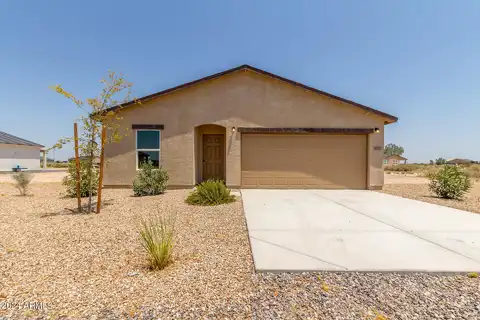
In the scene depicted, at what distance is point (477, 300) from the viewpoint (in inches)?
99.0

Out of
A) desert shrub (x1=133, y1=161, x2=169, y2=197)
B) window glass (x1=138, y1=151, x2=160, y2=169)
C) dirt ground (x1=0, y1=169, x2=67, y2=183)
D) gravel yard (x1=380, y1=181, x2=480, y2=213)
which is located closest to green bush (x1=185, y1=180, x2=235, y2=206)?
desert shrub (x1=133, y1=161, x2=169, y2=197)

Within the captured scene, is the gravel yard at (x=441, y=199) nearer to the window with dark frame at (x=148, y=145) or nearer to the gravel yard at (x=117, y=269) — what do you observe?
the gravel yard at (x=117, y=269)

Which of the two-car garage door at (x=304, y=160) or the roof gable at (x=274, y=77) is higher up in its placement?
the roof gable at (x=274, y=77)

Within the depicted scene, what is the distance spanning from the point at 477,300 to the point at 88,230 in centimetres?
596

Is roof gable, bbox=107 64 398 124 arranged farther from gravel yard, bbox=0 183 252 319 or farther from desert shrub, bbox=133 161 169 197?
gravel yard, bbox=0 183 252 319

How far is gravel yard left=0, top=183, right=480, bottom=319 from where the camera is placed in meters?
2.34

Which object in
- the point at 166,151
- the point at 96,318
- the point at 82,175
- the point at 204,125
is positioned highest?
the point at 204,125

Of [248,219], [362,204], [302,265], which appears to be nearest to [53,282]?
[302,265]

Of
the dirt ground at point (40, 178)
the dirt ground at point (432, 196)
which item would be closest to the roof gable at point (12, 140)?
the dirt ground at point (40, 178)

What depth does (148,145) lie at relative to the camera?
10.6 metres

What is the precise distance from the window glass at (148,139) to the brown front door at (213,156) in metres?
2.24

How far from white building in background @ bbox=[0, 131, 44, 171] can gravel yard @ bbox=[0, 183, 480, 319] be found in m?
27.7

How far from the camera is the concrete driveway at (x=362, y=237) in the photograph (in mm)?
3279

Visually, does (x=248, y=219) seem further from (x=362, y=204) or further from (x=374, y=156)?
(x=374, y=156)
